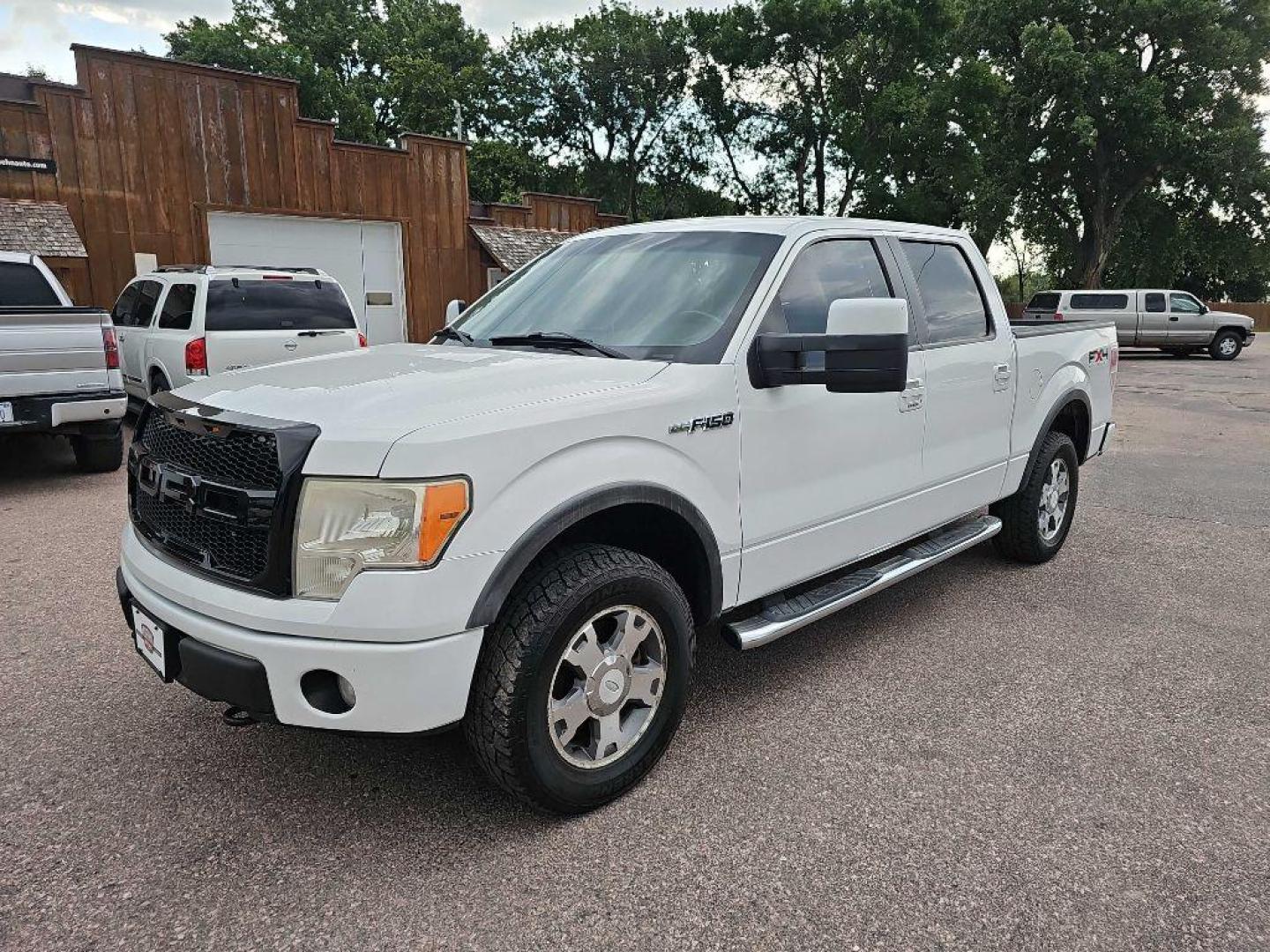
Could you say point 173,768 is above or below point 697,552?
below

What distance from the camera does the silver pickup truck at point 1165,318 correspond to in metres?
23.3

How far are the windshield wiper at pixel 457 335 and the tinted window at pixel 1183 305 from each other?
25.1m

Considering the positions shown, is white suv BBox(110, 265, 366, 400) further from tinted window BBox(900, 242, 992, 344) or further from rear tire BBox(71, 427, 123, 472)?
tinted window BBox(900, 242, 992, 344)

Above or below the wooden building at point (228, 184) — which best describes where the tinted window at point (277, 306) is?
below

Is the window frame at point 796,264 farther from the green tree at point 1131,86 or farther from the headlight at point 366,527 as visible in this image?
the green tree at point 1131,86

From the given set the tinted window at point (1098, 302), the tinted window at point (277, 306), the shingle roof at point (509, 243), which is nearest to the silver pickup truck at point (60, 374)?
the tinted window at point (277, 306)

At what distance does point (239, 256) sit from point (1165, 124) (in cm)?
2546

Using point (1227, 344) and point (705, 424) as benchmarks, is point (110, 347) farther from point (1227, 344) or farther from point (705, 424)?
point (1227, 344)

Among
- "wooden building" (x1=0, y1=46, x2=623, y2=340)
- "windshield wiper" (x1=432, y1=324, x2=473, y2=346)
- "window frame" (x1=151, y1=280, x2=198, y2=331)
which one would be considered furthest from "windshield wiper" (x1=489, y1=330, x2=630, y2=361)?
"wooden building" (x1=0, y1=46, x2=623, y2=340)

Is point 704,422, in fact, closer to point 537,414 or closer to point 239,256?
point 537,414

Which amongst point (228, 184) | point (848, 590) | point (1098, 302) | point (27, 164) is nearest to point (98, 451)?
point (848, 590)

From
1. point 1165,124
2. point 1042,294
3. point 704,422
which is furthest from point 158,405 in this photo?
point 1165,124

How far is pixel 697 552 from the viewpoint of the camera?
2.92 metres

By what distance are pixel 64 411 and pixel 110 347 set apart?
65 cm
